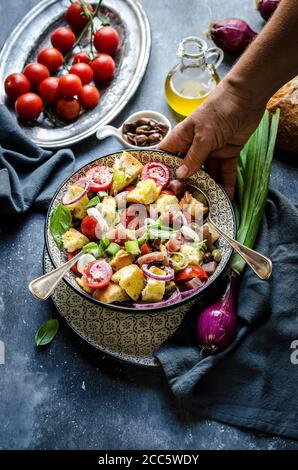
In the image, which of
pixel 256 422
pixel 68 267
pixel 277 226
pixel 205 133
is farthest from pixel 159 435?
pixel 205 133

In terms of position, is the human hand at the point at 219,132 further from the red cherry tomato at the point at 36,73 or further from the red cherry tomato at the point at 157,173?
the red cherry tomato at the point at 36,73

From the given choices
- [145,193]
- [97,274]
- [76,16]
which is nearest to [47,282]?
[97,274]

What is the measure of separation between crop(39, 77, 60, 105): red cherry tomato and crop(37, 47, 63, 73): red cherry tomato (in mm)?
137

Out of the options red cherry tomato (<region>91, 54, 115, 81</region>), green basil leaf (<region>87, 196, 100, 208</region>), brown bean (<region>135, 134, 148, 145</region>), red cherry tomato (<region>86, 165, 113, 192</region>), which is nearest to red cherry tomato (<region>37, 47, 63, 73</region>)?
red cherry tomato (<region>91, 54, 115, 81</region>)

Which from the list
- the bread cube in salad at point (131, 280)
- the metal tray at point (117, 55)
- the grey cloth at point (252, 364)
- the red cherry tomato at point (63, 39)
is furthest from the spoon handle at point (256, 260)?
the red cherry tomato at point (63, 39)

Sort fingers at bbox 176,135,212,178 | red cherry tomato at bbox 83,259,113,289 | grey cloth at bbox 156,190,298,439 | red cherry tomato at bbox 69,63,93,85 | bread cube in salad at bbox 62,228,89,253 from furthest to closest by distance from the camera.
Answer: red cherry tomato at bbox 69,63,93,85 < fingers at bbox 176,135,212,178 < bread cube in salad at bbox 62,228,89,253 < red cherry tomato at bbox 83,259,113,289 < grey cloth at bbox 156,190,298,439

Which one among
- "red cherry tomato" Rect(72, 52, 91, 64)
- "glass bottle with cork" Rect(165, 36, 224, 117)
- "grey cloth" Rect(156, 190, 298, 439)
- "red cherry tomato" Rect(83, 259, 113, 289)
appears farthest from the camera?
"red cherry tomato" Rect(72, 52, 91, 64)

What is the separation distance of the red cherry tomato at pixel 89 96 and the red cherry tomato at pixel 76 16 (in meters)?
0.45

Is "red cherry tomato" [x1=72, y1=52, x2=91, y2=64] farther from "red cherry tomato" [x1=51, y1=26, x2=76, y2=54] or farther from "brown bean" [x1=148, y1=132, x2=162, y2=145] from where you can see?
"brown bean" [x1=148, y1=132, x2=162, y2=145]

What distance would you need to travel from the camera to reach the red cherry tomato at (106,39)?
2740 millimetres

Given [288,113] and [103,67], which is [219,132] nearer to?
[288,113]

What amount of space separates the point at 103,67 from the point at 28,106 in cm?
41

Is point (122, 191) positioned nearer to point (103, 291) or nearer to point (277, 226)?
point (103, 291)

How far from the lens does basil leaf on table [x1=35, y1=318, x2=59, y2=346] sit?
2006mm
